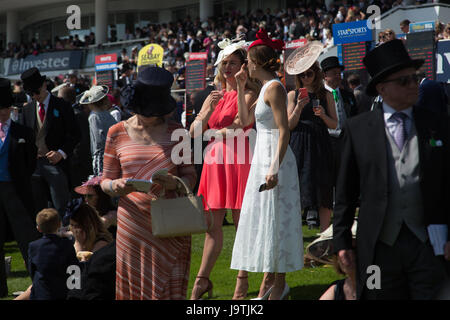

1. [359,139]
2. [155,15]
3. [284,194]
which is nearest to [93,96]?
[284,194]

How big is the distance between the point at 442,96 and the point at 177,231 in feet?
7.78

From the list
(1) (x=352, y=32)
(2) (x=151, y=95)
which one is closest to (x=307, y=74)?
(2) (x=151, y=95)

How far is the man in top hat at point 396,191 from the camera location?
3068mm

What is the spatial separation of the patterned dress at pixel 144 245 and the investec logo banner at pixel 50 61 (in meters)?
36.0

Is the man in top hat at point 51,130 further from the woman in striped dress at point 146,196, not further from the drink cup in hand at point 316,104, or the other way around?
the woman in striped dress at point 146,196

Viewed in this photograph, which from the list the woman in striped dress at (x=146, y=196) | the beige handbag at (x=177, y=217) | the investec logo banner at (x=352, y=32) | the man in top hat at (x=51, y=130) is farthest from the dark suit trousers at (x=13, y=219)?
the investec logo banner at (x=352, y=32)

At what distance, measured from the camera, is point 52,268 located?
464 centimetres

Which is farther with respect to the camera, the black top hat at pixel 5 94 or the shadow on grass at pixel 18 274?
the shadow on grass at pixel 18 274

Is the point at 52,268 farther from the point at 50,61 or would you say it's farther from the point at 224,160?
the point at 50,61

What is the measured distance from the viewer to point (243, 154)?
537 cm

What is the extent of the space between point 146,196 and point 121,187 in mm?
181

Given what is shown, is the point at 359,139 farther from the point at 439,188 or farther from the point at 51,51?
the point at 51,51

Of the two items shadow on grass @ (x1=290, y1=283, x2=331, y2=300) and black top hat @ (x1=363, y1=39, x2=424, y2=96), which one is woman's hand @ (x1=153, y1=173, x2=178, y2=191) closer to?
black top hat @ (x1=363, y1=39, x2=424, y2=96)

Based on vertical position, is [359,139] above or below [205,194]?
above
